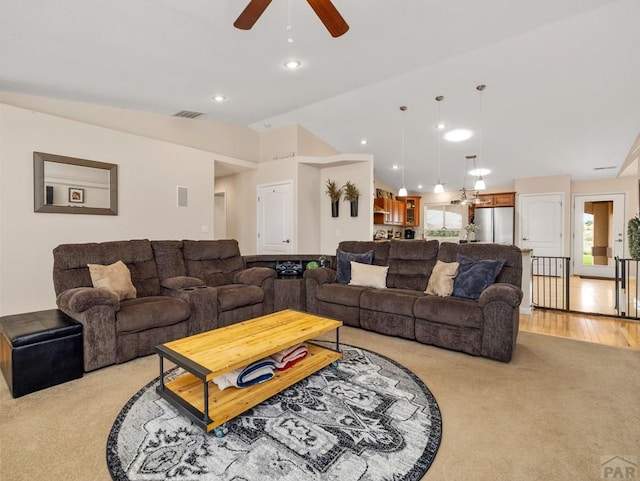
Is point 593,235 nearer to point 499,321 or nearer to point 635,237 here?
point 635,237

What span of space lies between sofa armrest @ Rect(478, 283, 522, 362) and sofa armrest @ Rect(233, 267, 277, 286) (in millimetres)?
2443

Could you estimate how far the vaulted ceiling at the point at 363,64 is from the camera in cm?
258

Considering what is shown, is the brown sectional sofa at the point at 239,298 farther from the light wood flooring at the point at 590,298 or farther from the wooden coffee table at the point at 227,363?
the light wood flooring at the point at 590,298

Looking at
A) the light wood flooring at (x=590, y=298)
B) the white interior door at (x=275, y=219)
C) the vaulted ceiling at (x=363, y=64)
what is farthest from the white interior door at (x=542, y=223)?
the white interior door at (x=275, y=219)

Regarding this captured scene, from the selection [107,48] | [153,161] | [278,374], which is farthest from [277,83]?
[278,374]

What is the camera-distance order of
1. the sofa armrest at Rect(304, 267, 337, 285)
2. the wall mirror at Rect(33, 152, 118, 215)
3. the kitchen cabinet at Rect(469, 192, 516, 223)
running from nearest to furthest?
the wall mirror at Rect(33, 152, 118, 215) < the sofa armrest at Rect(304, 267, 337, 285) < the kitchen cabinet at Rect(469, 192, 516, 223)

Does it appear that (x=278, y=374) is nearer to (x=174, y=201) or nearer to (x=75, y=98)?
(x=174, y=201)

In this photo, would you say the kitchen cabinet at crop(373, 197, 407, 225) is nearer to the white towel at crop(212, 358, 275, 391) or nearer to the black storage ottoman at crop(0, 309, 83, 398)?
the white towel at crop(212, 358, 275, 391)

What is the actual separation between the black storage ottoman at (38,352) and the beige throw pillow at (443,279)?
3.23 m

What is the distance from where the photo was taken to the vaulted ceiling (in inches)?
102

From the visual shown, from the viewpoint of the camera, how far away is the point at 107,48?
2.83 meters

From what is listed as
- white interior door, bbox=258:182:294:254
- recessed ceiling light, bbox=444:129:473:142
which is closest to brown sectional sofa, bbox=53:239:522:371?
white interior door, bbox=258:182:294:254

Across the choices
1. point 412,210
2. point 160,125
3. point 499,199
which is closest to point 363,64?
point 160,125

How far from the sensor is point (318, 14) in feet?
6.61
